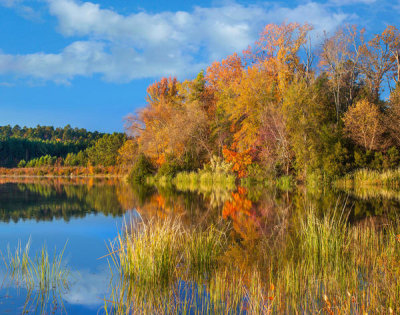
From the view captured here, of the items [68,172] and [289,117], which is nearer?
[289,117]

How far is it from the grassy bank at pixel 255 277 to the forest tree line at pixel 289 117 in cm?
1860

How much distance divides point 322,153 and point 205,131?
12.7 metres

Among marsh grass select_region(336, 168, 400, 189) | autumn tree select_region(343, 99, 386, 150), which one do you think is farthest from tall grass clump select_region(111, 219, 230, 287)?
autumn tree select_region(343, 99, 386, 150)

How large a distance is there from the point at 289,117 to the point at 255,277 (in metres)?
21.8

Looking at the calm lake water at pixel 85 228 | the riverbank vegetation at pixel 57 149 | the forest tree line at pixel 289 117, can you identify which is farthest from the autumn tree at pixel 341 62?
the riverbank vegetation at pixel 57 149

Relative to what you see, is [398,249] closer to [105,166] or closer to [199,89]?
[199,89]

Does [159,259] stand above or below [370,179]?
below

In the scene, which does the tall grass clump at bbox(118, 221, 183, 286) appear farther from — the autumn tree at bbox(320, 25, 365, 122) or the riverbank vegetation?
the riverbank vegetation

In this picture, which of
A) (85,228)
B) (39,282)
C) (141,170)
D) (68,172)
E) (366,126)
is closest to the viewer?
(39,282)

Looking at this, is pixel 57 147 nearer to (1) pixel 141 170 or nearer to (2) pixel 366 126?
(1) pixel 141 170

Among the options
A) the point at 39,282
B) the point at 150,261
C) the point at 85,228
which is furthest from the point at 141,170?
the point at 150,261

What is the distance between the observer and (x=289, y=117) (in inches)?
989

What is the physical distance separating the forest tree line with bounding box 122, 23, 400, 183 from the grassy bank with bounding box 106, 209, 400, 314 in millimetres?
18602

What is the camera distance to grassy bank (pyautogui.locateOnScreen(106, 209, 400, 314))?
377 cm
